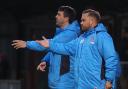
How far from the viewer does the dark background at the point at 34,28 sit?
1257 cm

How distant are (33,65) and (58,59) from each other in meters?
5.94

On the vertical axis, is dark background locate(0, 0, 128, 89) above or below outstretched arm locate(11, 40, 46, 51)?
above

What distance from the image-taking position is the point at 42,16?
13523mm

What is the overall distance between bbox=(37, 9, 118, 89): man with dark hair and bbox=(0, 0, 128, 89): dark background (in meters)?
4.87

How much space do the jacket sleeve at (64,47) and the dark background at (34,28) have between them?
15.4ft

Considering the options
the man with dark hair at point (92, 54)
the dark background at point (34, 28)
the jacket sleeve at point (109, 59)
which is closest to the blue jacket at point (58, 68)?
the man with dark hair at point (92, 54)

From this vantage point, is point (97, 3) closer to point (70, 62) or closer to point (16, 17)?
point (16, 17)

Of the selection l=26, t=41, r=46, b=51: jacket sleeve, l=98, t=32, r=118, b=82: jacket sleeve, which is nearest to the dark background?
l=26, t=41, r=46, b=51: jacket sleeve

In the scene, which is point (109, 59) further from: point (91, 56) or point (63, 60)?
point (63, 60)

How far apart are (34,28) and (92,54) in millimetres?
6766

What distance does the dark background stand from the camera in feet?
41.2

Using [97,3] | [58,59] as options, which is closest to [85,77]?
[58,59]

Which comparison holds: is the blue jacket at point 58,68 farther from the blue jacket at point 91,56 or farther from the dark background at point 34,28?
the dark background at point 34,28

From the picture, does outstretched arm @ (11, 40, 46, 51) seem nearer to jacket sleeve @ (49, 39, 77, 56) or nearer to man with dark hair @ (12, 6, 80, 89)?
jacket sleeve @ (49, 39, 77, 56)
